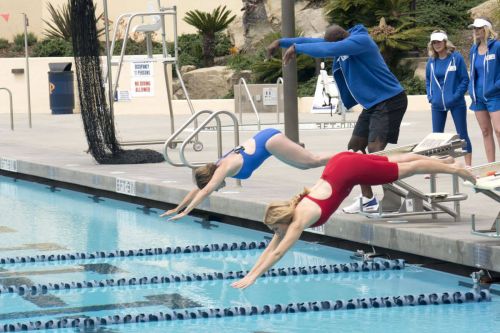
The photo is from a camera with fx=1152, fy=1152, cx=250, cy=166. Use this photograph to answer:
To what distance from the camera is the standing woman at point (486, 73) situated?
11234 mm

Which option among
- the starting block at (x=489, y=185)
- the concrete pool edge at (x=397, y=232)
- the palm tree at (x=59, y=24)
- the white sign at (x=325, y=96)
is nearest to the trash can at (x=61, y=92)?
the palm tree at (x=59, y=24)

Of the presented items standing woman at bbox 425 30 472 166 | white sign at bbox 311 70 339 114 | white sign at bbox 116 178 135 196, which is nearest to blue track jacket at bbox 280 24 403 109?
standing woman at bbox 425 30 472 166

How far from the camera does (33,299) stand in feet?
26.5

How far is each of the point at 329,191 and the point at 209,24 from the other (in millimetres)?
28879

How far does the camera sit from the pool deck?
8219 mm

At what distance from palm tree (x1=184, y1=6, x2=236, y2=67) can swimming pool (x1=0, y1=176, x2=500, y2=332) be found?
77.4ft

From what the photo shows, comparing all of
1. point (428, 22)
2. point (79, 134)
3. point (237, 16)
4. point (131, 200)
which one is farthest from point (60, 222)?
point (237, 16)

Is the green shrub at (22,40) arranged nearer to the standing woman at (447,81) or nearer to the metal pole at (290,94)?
the metal pole at (290,94)

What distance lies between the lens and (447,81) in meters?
11.8

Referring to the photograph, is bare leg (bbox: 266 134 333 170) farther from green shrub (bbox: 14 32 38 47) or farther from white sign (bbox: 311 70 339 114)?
green shrub (bbox: 14 32 38 47)

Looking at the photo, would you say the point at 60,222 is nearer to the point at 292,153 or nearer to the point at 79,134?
the point at 292,153

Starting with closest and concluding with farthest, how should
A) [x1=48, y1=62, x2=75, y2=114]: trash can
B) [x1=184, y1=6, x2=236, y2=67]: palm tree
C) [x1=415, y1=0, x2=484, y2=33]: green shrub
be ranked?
[x1=48, y1=62, x2=75, y2=114]: trash can
[x1=415, y1=0, x2=484, y2=33]: green shrub
[x1=184, y1=6, x2=236, y2=67]: palm tree

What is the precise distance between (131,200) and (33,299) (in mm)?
5457

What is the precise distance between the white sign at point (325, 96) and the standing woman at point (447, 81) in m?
14.0
